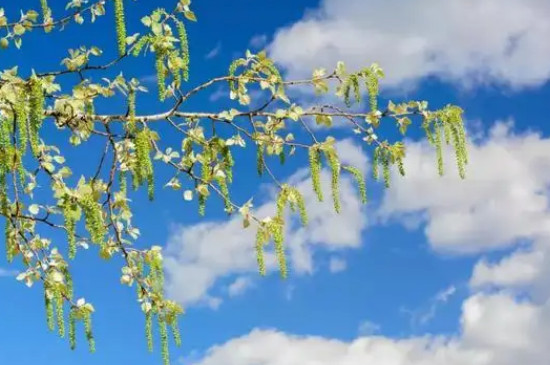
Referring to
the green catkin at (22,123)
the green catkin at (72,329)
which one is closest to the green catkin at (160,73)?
the green catkin at (22,123)

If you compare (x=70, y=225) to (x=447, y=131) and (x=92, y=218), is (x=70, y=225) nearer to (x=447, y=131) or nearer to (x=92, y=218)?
(x=92, y=218)

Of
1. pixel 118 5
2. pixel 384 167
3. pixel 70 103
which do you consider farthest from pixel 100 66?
pixel 384 167

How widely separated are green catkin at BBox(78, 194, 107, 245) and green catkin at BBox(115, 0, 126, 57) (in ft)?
4.00

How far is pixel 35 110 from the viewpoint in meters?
6.24

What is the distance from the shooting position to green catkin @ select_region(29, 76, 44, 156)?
5.96 meters

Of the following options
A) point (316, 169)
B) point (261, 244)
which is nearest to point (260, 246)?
point (261, 244)

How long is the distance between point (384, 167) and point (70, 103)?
3.13m

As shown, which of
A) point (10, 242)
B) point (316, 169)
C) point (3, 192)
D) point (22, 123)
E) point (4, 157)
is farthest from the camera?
point (10, 242)

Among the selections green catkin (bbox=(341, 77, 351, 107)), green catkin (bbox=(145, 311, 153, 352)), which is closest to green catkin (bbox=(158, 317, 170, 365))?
green catkin (bbox=(145, 311, 153, 352))

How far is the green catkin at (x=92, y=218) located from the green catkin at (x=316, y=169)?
1.88 m

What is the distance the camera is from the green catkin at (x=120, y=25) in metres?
6.59

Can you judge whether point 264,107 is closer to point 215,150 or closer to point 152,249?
point 215,150

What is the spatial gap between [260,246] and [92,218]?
1506 mm

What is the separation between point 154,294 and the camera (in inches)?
313
